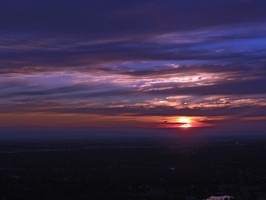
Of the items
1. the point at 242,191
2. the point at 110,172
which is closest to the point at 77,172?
the point at 110,172

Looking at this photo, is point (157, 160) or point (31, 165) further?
point (157, 160)

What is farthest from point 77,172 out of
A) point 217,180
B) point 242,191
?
point 242,191

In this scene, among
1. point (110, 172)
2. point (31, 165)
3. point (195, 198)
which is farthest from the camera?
point (31, 165)

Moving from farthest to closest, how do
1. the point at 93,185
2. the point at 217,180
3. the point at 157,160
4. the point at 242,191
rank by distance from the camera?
the point at 157,160 < the point at 217,180 < the point at 93,185 < the point at 242,191

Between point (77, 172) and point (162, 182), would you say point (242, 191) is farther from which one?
point (77, 172)

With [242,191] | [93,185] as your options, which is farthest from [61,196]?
[242,191]

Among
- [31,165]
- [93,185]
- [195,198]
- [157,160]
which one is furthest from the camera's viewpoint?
[157,160]

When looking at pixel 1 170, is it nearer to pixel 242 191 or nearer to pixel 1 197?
pixel 1 197

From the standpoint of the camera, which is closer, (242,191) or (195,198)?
(195,198)

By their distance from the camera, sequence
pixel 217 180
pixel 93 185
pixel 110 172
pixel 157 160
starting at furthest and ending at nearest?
pixel 157 160 < pixel 110 172 < pixel 217 180 < pixel 93 185
